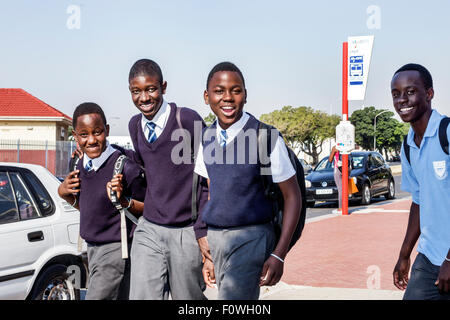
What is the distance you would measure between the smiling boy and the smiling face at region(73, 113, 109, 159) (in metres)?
1.79

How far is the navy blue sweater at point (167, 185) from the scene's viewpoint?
3.21 meters

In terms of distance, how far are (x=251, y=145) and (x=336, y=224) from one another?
10241 millimetres

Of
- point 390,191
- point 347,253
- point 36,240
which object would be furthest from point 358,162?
point 36,240

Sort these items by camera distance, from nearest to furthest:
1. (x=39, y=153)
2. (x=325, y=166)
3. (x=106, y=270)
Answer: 1. (x=106, y=270)
2. (x=325, y=166)
3. (x=39, y=153)

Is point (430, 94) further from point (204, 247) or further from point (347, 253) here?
point (347, 253)

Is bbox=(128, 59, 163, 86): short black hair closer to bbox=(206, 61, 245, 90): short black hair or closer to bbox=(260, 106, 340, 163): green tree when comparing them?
bbox=(206, 61, 245, 90): short black hair

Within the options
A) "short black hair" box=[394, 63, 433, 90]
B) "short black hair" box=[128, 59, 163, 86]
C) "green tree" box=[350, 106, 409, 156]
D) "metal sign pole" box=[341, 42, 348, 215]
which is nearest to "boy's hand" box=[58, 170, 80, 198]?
"short black hair" box=[128, 59, 163, 86]

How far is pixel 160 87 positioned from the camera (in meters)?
3.45

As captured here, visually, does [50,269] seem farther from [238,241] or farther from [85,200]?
[238,241]

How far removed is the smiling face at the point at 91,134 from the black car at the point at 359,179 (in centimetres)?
1268

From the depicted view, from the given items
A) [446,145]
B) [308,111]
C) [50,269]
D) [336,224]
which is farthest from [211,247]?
[308,111]

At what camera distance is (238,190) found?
276cm

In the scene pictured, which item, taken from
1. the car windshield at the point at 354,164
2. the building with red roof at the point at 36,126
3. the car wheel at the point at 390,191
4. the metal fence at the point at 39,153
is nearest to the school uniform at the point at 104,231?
the car windshield at the point at 354,164

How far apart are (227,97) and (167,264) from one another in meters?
1.05
